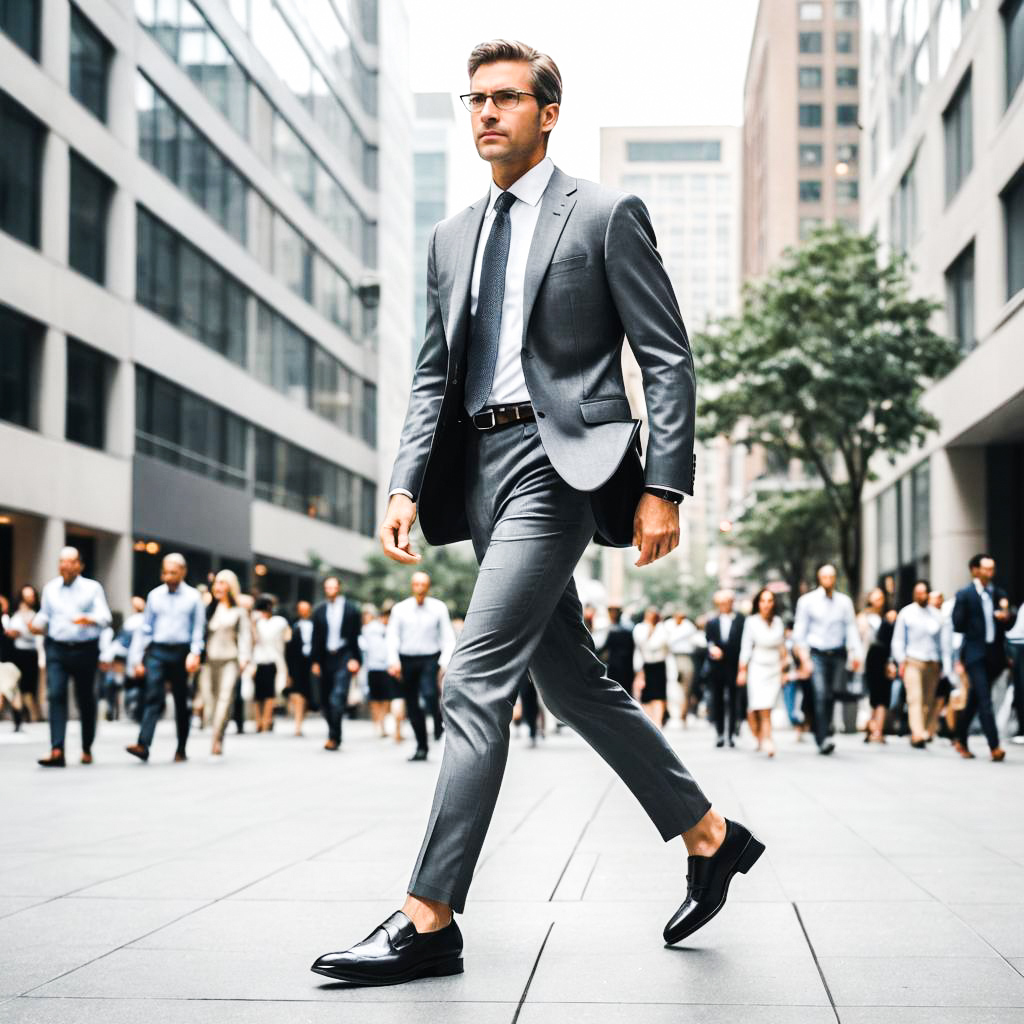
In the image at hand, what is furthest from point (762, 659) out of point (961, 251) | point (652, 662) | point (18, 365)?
point (18, 365)

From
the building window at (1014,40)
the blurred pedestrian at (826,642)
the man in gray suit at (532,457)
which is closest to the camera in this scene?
the man in gray suit at (532,457)

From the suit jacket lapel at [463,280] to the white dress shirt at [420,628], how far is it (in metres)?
11.6

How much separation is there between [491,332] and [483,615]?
77 centimetres

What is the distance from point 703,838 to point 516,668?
2.66 ft

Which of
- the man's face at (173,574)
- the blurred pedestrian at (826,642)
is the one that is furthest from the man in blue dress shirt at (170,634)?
the blurred pedestrian at (826,642)

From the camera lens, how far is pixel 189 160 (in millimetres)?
35719

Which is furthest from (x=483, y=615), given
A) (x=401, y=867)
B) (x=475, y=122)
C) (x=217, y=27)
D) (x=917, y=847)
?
(x=217, y=27)

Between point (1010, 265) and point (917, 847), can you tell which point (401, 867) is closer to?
point (917, 847)

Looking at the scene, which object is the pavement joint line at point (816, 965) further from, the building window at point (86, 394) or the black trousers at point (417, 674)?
the building window at point (86, 394)

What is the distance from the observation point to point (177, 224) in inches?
1355

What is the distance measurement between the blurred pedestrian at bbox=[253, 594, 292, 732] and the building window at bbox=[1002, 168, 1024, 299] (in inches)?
497

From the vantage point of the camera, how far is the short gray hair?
4.13 metres

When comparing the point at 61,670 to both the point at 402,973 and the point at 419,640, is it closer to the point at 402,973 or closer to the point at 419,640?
the point at 419,640

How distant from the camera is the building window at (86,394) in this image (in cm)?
2867
